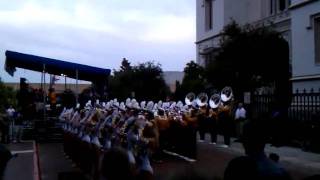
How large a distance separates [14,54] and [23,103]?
391cm

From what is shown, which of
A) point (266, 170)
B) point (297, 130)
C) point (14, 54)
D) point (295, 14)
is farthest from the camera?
point (295, 14)

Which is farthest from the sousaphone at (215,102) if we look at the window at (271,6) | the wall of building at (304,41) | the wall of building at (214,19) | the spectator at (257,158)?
the wall of building at (214,19)

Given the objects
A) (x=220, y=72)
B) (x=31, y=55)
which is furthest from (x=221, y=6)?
(x=31, y=55)

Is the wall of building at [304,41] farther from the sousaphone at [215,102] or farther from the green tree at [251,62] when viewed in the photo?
the sousaphone at [215,102]

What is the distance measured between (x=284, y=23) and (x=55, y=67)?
19.9 metres

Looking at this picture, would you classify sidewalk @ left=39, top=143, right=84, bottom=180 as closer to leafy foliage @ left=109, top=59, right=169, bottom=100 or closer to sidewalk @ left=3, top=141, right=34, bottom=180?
sidewalk @ left=3, top=141, right=34, bottom=180

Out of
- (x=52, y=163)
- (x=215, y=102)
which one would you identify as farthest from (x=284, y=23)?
(x=52, y=163)

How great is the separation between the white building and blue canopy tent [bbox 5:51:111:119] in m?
10.9

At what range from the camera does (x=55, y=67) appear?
32438 mm

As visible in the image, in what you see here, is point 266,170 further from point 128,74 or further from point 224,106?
point 128,74

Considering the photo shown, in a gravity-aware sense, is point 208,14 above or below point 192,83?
above

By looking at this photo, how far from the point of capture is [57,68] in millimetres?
32781

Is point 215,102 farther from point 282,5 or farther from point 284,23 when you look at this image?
point 282,5

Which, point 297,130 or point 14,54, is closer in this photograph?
point 297,130
